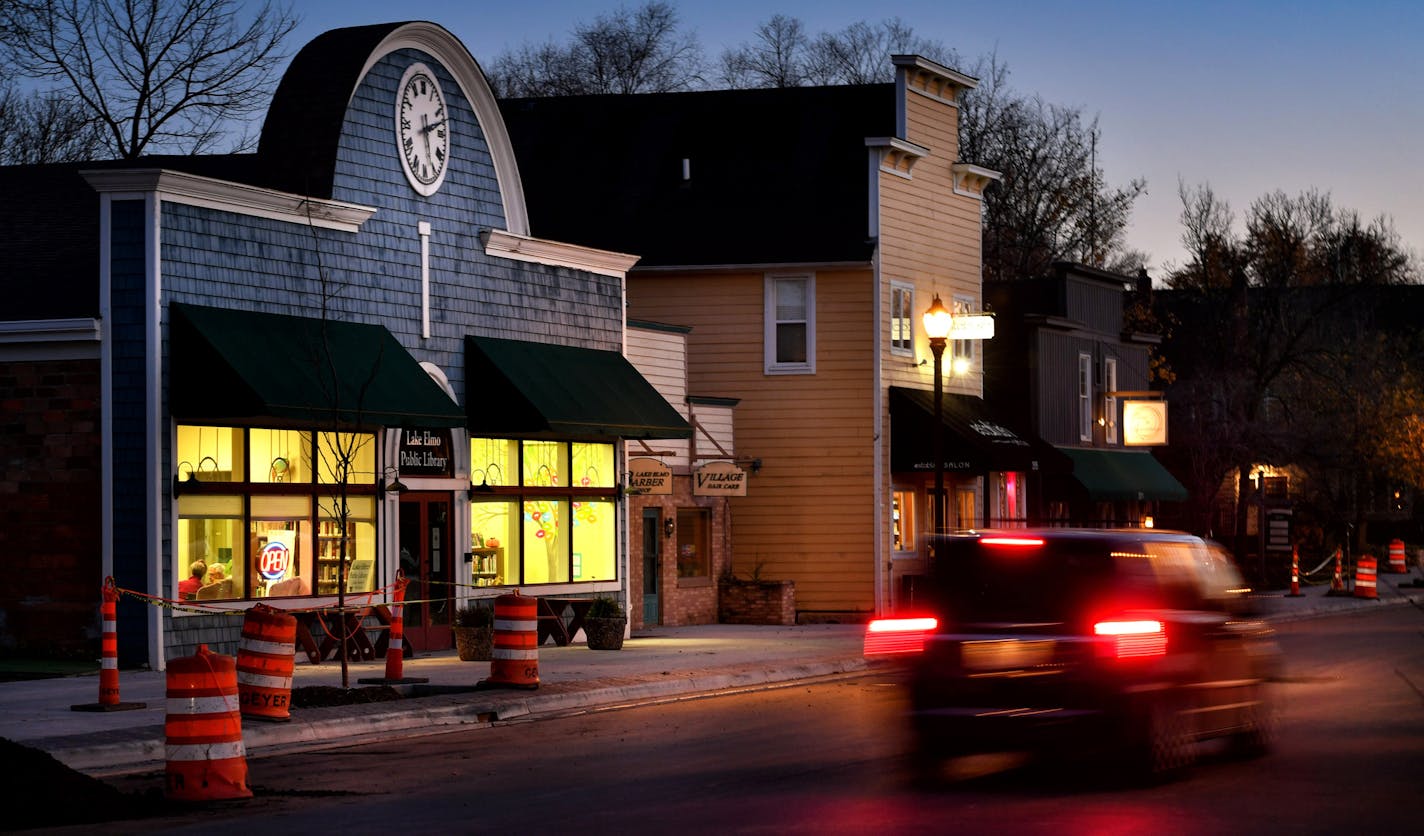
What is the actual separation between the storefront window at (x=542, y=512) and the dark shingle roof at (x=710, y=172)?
7055mm

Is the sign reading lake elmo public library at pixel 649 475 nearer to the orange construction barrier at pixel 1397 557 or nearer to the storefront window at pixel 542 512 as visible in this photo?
the storefront window at pixel 542 512

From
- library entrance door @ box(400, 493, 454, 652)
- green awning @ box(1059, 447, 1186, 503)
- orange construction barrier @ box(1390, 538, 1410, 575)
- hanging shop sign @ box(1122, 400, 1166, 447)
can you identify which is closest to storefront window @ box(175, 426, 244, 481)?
library entrance door @ box(400, 493, 454, 652)

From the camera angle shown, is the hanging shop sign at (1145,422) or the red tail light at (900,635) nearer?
the red tail light at (900,635)

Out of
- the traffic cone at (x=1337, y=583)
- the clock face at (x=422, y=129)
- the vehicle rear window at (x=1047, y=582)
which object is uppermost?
the clock face at (x=422, y=129)

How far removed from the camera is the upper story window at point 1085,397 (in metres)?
44.2

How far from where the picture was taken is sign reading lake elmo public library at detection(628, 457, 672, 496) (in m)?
30.4

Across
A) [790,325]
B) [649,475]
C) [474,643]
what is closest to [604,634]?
[474,643]

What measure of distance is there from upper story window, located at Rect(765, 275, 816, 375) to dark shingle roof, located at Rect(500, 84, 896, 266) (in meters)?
0.73

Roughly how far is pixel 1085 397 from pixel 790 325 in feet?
38.2

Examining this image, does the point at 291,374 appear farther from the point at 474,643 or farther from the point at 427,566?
the point at 427,566

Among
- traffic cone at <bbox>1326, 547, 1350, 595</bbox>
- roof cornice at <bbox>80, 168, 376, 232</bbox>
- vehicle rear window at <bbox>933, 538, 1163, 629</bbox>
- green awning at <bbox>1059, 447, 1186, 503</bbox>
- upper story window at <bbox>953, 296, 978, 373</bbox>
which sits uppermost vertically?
roof cornice at <bbox>80, 168, 376, 232</bbox>

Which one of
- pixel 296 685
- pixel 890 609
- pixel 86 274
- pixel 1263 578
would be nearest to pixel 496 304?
pixel 86 274

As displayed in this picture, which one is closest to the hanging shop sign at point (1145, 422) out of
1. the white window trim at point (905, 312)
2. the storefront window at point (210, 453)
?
the white window trim at point (905, 312)

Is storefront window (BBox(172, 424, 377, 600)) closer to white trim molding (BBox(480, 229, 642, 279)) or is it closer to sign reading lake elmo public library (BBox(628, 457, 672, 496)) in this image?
white trim molding (BBox(480, 229, 642, 279))
